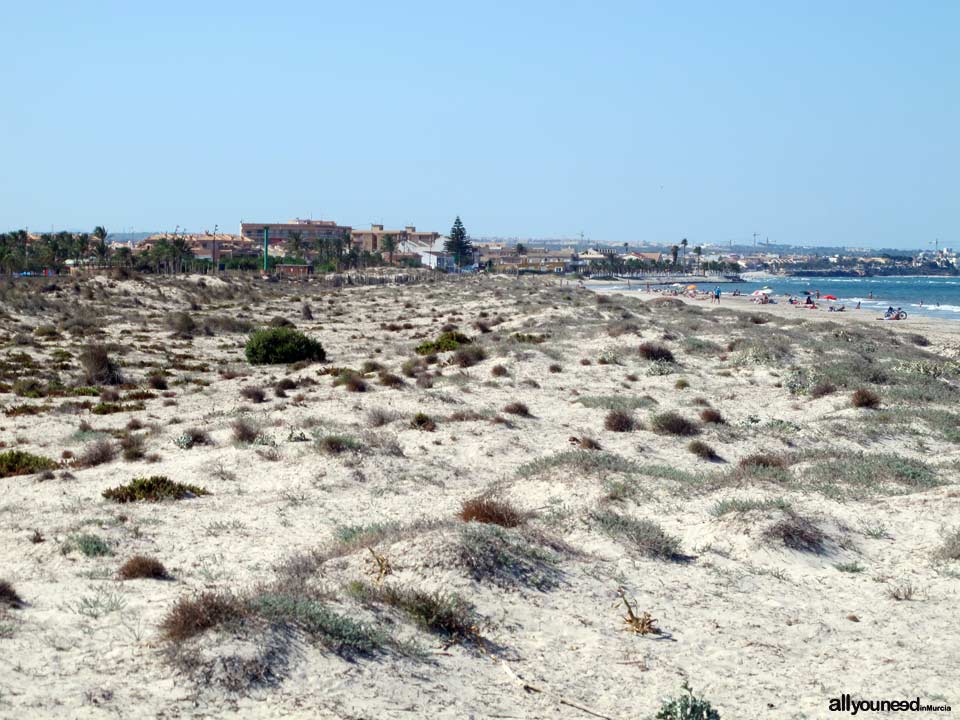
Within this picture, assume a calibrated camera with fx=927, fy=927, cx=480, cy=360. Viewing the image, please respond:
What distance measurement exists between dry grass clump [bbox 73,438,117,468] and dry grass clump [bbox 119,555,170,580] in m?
7.46

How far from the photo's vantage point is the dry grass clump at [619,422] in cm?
2109

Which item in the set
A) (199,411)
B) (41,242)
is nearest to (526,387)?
(199,411)

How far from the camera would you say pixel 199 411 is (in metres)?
24.4

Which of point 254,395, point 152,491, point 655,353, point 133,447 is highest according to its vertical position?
point 655,353

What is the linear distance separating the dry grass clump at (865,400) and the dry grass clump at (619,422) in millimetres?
6313

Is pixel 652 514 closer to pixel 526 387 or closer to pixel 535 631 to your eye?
pixel 535 631

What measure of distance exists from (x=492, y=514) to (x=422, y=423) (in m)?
8.62

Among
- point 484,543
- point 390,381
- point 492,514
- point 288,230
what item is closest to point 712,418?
point 390,381

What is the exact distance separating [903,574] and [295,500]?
8769mm

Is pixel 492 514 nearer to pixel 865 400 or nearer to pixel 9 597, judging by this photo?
pixel 9 597

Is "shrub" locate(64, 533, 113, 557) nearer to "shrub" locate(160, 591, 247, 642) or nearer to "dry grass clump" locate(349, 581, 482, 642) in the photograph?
"shrub" locate(160, 591, 247, 642)

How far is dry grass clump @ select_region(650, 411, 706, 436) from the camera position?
20.7 meters

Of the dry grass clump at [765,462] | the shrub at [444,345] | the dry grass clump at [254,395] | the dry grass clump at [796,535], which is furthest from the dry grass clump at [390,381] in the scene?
the dry grass clump at [796,535]

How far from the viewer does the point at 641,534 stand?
39.1 ft
